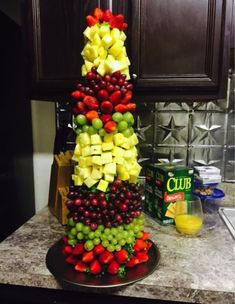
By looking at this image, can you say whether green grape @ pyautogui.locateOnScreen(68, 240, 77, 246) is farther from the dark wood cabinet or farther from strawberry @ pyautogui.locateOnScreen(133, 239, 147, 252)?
the dark wood cabinet

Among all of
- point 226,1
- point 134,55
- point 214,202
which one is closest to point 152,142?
point 214,202

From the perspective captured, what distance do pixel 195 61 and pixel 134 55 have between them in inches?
8.0

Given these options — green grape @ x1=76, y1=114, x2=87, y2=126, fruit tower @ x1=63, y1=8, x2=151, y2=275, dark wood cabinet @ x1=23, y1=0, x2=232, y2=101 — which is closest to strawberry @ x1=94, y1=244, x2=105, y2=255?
fruit tower @ x1=63, y1=8, x2=151, y2=275

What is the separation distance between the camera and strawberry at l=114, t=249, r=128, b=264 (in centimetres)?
68

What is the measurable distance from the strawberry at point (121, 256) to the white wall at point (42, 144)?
758mm

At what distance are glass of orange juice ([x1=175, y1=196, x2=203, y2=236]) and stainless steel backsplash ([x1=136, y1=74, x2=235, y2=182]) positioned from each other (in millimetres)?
321

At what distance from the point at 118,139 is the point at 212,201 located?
711 millimetres

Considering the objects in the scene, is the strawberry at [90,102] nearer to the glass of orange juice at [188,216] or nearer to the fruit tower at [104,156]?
the fruit tower at [104,156]

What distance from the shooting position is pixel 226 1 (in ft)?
2.71

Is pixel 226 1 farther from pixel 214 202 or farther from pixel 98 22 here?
pixel 214 202

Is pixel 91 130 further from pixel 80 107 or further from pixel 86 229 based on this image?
pixel 86 229

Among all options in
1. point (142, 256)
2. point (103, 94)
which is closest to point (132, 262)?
point (142, 256)

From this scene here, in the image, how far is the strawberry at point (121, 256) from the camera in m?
0.68

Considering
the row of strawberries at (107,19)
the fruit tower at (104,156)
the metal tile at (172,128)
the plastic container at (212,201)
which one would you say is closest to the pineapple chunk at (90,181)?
the fruit tower at (104,156)
